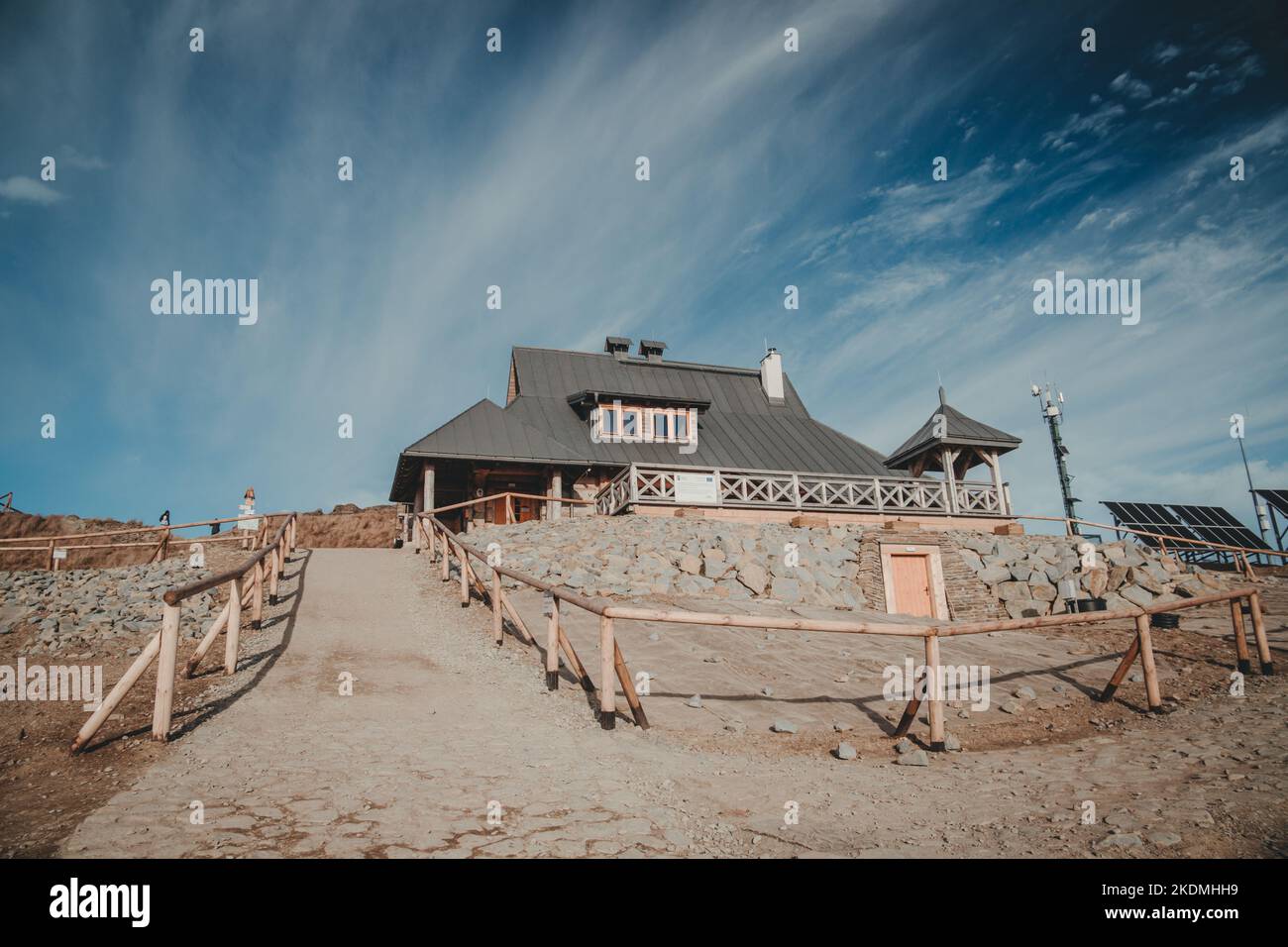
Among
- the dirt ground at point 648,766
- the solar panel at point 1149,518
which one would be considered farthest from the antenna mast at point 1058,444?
the dirt ground at point 648,766

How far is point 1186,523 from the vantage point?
26.6 m

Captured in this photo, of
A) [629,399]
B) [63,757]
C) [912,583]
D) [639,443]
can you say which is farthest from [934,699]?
[629,399]

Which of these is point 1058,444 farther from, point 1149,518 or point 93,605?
point 93,605

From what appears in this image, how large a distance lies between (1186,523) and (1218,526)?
Result: 1.67 m

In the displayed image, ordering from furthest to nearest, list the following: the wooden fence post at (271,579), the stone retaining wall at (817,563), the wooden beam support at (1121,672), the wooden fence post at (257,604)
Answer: the stone retaining wall at (817,563) < the wooden fence post at (271,579) < the wooden fence post at (257,604) < the wooden beam support at (1121,672)

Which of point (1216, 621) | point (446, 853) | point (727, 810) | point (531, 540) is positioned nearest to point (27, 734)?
point (446, 853)

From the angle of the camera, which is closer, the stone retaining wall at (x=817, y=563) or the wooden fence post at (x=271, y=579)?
the wooden fence post at (x=271, y=579)

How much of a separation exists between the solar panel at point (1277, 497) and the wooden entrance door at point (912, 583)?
77.8 feet

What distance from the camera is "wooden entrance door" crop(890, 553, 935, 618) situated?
15769 millimetres

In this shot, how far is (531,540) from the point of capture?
1594cm

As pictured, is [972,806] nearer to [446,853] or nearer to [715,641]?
[446,853]

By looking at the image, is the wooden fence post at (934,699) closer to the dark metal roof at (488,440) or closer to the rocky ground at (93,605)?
the rocky ground at (93,605)

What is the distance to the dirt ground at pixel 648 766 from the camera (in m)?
3.92

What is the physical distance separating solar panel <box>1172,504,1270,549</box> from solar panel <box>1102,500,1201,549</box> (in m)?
0.72
